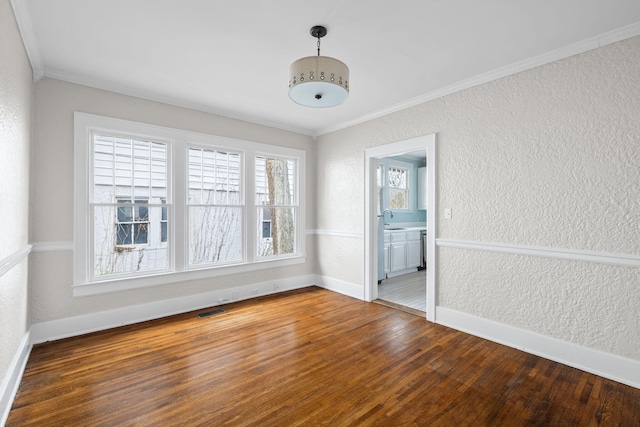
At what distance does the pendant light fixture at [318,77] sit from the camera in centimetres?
212

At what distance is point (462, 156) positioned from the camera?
3311mm

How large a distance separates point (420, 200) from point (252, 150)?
14.4 ft

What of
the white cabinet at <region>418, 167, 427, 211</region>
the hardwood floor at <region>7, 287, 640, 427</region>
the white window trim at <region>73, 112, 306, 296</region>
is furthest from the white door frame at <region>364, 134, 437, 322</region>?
the white cabinet at <region>418, 167, 427, 211</region>

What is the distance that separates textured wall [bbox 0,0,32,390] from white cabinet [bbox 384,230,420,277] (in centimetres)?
474

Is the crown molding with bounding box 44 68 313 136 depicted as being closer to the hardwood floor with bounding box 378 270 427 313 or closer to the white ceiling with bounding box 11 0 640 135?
the white ceiling with bounding box 11 0 640 135

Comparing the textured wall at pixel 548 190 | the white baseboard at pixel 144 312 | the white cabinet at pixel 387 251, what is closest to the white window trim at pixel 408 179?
the white cabinet at pixel 387 251

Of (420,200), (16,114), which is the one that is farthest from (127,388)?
(420,200)

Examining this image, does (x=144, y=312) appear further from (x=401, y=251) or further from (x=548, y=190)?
(x=548, y=190)

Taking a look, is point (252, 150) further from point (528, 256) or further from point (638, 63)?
point (638, 63)

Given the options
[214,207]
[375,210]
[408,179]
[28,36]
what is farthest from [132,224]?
[408,179]

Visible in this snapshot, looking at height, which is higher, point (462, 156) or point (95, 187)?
point (462, 156)

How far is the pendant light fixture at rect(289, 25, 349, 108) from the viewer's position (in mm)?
2117

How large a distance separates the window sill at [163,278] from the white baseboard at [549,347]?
8.41 feet

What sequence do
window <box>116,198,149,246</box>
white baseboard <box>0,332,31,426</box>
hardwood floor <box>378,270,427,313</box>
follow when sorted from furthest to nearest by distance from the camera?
hardwood floor <box>378,270,427,313</box> < window <box>116,198,149,246</box> < white baseboard <box>0,332,31,426</box>
